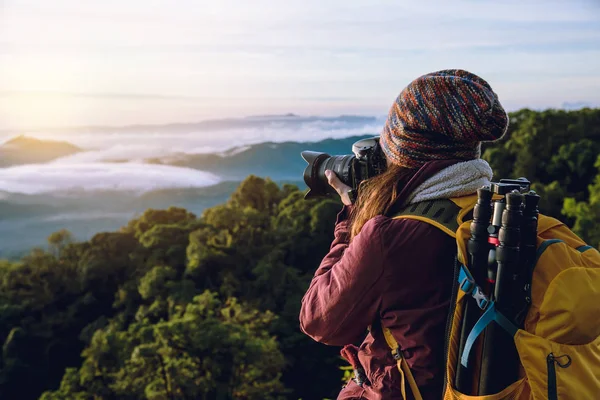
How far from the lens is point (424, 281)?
1.60 metres

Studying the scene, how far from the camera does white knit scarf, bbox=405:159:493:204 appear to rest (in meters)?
1.60

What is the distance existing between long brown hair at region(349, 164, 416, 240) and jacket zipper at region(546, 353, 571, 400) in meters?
0.52

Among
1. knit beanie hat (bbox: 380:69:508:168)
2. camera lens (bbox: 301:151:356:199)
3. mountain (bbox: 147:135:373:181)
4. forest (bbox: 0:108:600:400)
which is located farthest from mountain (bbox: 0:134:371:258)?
knit beanie hat (bbox: 380:69:508:168)

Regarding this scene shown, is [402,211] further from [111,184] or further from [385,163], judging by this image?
[111,184]

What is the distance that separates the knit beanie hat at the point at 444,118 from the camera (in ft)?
5.20

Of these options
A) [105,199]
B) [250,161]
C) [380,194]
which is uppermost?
[380,194]

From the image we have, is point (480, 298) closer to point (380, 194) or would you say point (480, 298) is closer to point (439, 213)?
point (439, 213)

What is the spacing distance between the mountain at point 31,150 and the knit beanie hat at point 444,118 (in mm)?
35719

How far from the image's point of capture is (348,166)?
1.90 metres

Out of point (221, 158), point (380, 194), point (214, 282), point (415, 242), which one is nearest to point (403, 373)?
point (415, 242)

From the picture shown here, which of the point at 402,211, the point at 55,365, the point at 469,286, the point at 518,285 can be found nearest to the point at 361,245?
the point at 402,211

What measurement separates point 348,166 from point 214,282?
23.5 m

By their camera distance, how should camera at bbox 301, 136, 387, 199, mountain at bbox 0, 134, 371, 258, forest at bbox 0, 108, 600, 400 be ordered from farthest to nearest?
mountain at bbox 0, 134, 371, 258, forest at bbox 0, 108, 600, 400, camera at bbox 301, 136, 387, 199

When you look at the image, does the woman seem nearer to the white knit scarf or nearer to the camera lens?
the white knit scarf
